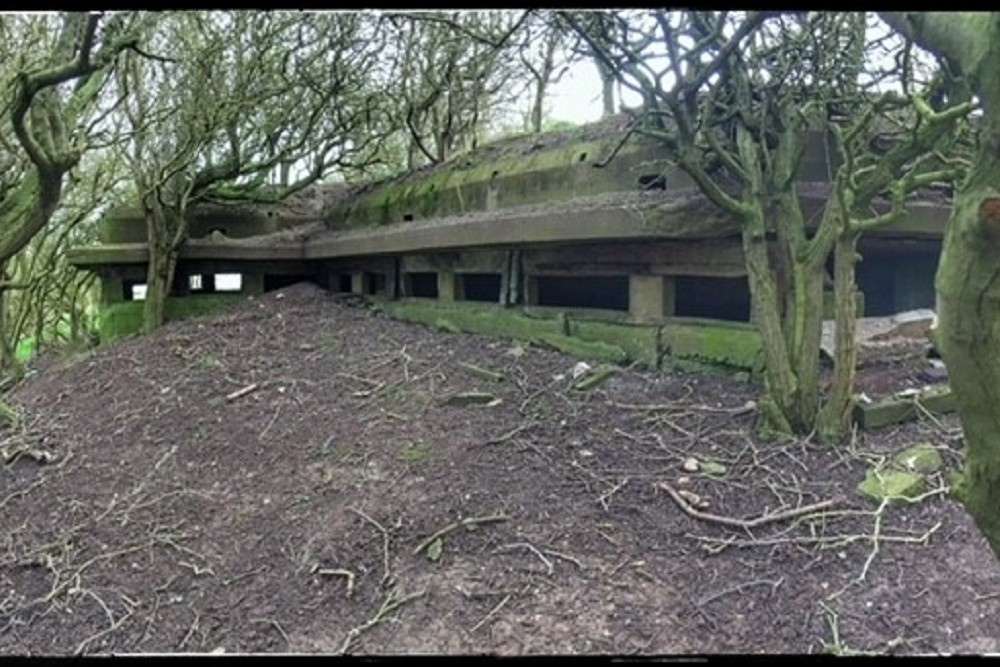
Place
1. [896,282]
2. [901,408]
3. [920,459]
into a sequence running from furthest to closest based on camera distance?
[896,282]
[901,408]
[920,459]

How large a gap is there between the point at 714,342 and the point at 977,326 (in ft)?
11.3

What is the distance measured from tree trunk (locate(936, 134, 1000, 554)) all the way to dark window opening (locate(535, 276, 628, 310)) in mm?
4646

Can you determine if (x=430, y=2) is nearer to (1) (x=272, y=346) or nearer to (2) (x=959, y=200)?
(2) (x=959, y=200)

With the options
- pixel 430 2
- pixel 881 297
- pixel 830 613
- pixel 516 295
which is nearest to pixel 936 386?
pixel 881 297

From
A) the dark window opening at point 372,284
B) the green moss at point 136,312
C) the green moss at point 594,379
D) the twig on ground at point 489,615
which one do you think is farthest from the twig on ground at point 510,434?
the green moss at point 136,312

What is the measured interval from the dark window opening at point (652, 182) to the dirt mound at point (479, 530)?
1308 millimetres

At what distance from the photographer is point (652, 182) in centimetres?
532

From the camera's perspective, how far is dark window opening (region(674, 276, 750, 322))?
17.7ft

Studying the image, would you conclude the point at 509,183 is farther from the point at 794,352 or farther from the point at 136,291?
the point at 136,291

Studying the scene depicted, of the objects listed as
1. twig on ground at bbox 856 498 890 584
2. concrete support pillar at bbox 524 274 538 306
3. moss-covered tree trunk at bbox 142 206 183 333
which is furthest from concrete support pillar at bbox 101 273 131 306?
twig on ground at bbox 856 498 890 584

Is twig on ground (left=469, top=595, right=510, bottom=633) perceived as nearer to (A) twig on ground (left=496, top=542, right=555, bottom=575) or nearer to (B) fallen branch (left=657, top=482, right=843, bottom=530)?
(A) twig on ground (left=496, top=542, right=555, bottom=575)

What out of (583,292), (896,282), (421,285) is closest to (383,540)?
(583,292)

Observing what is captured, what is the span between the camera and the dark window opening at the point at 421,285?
7938mm

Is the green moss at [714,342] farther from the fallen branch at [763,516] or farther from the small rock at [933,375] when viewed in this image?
the fallen branch at [763,516]
